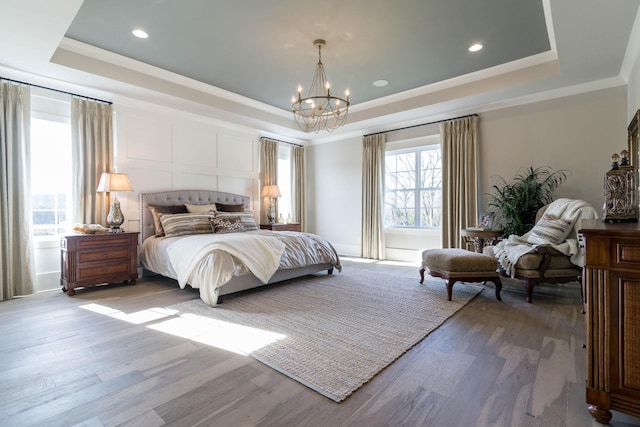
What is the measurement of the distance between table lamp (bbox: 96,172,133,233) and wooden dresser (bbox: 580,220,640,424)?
4803 millimetres

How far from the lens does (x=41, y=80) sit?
383 cm

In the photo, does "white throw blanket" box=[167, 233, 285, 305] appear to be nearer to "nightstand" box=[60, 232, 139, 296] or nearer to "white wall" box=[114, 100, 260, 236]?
"nightstand" box=[60, 232, 139, 296]

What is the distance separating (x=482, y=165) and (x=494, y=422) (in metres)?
4.43

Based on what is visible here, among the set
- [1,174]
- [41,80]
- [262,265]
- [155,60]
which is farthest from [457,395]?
[41,80]

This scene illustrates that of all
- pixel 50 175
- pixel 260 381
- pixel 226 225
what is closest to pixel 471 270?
pixel 260 381

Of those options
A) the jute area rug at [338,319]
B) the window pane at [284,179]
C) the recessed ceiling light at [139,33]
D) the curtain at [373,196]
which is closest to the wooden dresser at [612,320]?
the jute area rug at [338,319]

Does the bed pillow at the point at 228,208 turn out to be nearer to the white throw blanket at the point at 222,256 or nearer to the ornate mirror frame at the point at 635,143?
the white throw blanket at the point at 222,256

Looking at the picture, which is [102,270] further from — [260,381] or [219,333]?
[260,381]

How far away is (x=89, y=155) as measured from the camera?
4.21 m

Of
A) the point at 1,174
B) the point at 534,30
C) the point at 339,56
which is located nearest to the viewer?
→ the point at 534,30

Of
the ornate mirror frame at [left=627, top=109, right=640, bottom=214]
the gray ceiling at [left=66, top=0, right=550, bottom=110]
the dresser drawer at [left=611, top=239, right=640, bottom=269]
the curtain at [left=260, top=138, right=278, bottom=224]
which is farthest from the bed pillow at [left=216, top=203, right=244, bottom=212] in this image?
the ornate mirror frame at [left=627, top=109, right=640, bottom=214]

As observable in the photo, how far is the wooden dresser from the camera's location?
1414 millimetres

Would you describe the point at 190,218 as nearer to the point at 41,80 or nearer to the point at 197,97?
the point at 197,97

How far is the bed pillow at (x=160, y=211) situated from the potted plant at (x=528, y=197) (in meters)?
4.91
